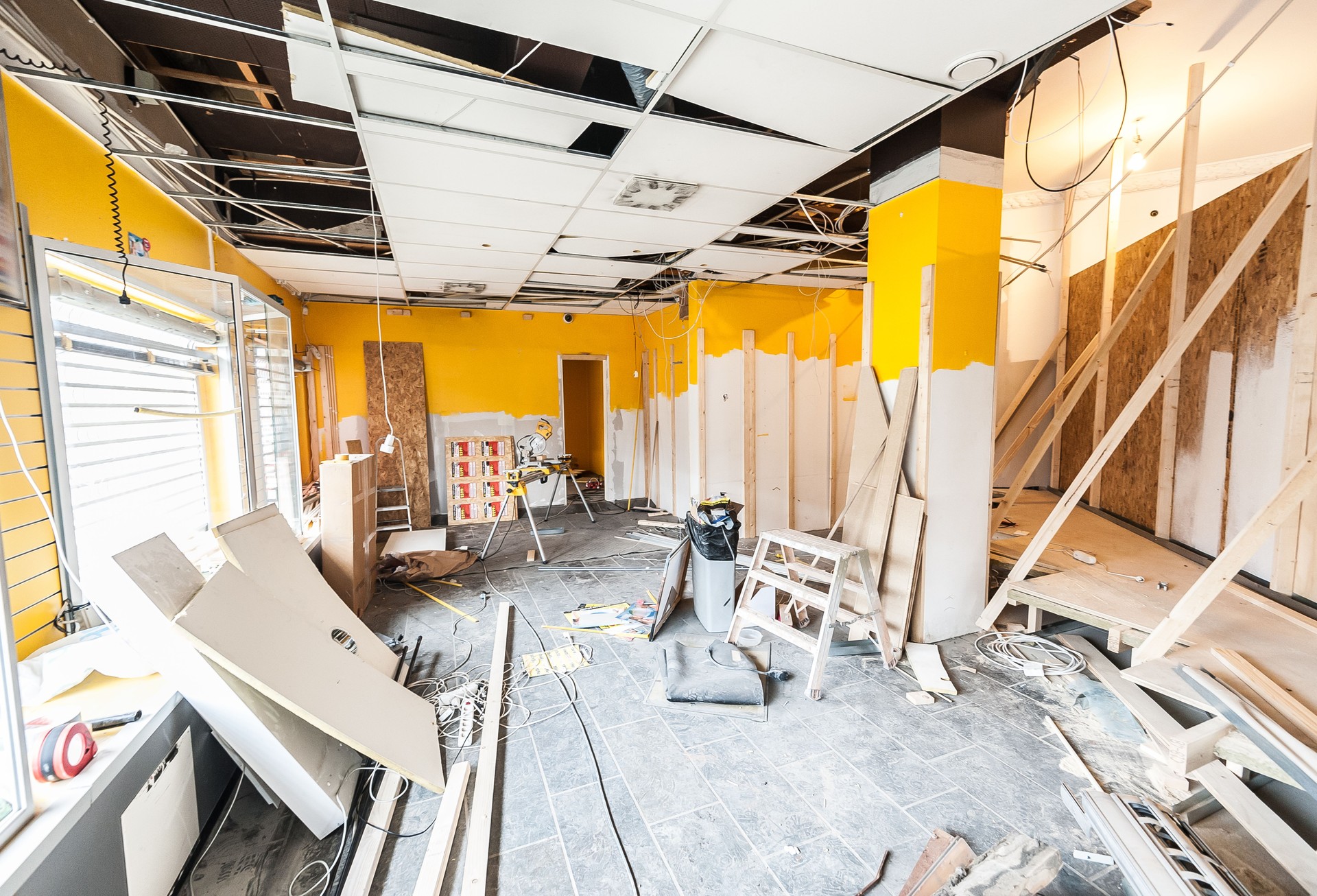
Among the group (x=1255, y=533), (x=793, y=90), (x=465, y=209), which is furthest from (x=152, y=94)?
(x=1255, y=533)

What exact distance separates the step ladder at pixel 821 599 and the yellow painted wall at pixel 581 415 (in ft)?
21.9

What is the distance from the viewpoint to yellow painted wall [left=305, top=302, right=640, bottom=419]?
6.09 m

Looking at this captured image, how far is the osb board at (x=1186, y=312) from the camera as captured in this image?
8.90 ft

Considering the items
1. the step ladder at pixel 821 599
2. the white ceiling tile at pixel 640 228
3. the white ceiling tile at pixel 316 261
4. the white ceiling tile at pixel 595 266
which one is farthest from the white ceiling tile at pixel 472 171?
the step ladder at pixel 821 599

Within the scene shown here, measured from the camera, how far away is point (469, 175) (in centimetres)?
268

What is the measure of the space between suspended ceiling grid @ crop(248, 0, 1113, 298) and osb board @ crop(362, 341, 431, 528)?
2914 mm

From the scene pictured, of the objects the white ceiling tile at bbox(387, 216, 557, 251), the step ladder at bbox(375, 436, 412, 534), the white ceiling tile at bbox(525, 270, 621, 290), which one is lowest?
the step ladder at bbox(375, 436, 412, 534)

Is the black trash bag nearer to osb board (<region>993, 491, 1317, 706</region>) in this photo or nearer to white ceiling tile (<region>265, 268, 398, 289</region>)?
osb board (<region>993, 491, 1317, 706</region>)

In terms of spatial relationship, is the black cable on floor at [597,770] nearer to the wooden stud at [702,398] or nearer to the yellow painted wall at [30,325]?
the yellow painted wall at [30,325]

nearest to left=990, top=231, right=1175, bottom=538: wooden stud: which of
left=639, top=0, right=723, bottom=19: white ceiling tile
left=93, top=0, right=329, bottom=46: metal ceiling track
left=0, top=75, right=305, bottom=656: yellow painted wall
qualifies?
left=639, top=0, right=723, bottom=19: white ceiling tile

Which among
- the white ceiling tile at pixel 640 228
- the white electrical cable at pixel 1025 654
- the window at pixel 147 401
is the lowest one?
the white electrical cable at pixel 1025 654

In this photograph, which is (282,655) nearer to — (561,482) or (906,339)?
(906,339)

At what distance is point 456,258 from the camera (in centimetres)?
420

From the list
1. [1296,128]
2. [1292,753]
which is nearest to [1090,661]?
[1292,753]
